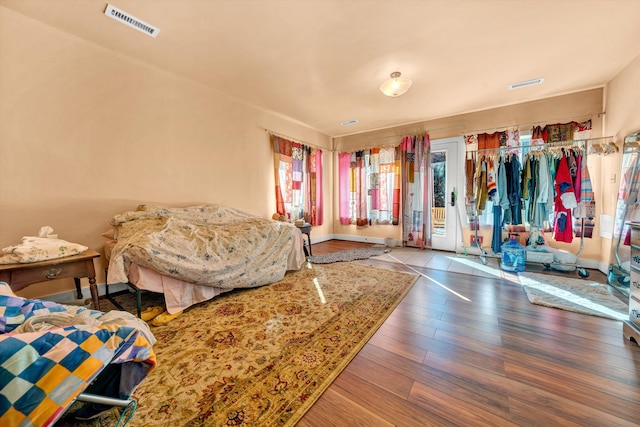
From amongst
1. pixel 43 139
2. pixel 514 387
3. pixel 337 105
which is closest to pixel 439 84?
pixel 337 105

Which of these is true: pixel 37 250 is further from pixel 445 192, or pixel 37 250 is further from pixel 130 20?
pixel 445 192

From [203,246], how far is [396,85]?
2.76m

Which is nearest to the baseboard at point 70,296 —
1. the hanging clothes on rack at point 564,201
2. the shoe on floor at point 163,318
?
the shoe on floor at point 163,318

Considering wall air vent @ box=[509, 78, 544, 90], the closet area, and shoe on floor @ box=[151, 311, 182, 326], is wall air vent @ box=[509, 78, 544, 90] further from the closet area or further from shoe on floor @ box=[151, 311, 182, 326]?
shoe on floor @ box=[151, 311, 182, 326]

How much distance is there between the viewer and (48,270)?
1.75 metres

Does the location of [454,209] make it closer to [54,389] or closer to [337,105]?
[337,105]

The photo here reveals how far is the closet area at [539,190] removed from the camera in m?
3.05

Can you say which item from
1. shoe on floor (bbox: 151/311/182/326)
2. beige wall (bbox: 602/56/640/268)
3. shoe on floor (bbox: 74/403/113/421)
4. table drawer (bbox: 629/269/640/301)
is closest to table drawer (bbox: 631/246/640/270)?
table drawer (bbox: 629/269/640/301)

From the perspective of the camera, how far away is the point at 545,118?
11.8 ft

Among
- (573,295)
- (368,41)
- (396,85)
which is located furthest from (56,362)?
(573,295)

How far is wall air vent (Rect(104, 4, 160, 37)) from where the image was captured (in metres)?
1.98

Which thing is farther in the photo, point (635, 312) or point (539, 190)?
point (539, 190)

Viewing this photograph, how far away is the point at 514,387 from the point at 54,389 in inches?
76.4

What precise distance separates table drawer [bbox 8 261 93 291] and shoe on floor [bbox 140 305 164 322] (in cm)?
54
